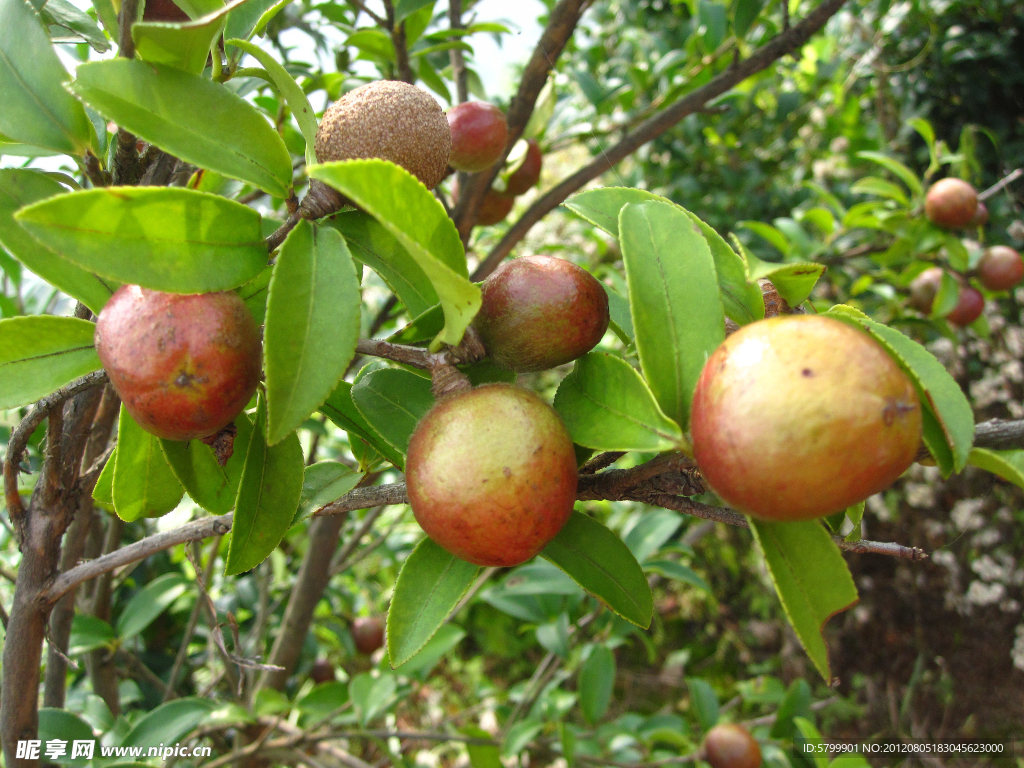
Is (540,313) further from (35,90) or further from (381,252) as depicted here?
(35,90)

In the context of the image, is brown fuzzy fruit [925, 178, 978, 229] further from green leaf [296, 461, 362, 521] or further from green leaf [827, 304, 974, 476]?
green leaf [296, 461, 362, 521]

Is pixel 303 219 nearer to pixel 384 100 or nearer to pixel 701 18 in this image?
pixel 384 100

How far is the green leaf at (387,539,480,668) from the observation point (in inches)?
26.0

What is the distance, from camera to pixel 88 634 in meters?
1.45

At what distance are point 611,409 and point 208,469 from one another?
1.71 feet

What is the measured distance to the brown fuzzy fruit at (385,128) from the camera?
0.66 m

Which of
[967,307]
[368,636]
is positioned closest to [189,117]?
[368,636]

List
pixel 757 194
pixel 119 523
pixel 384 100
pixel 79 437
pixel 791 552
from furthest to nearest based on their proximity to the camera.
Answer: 1. pixel 757 194
2. pixel 119 523
3. pixel 79 437
4. pixel 384 100
5. pixel 791 552

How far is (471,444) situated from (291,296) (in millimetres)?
202

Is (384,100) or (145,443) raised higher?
(384,100)

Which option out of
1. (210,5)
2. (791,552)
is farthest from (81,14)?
(791,552)

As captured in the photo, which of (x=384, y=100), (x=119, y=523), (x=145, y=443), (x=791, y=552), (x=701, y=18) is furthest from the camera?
(x=701, y=18)

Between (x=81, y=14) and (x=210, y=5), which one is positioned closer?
(x=210, y=5)

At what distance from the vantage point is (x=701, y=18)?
206cm
